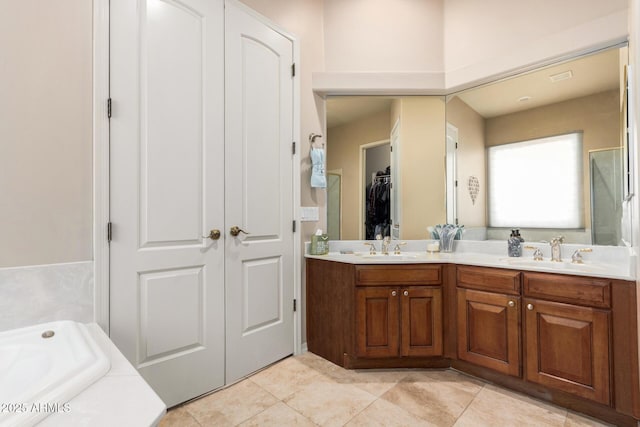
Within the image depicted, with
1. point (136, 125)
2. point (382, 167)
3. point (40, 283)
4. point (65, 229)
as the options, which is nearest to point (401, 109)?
point (382, 167)

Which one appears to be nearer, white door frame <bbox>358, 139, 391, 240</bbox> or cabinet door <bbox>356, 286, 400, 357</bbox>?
cabinet door <bbox>356, 286, 400, 357</bbox>

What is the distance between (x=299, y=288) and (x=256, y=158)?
3.43 feet

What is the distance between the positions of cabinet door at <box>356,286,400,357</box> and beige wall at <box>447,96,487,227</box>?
97 cm

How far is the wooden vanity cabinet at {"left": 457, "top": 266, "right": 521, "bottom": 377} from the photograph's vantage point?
1.89 meters

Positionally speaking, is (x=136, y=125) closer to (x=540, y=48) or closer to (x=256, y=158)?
(x=256, y=158)

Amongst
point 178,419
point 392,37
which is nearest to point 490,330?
point 178,419

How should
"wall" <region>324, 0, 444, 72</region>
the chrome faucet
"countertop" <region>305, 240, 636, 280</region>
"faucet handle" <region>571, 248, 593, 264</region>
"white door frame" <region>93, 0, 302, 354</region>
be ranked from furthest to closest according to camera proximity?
"wall" <region>324, 0, 444, 72</region> → the chrome faucet → "faucet handle" <region>571, 248, 593, 264</region> → "countertop" <region>305, 240, 636, 280</region> → "white door frame" <region>93, 0, 302, 354</region>

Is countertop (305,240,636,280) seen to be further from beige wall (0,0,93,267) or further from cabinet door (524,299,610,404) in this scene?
beige wall (0,0,93,267)

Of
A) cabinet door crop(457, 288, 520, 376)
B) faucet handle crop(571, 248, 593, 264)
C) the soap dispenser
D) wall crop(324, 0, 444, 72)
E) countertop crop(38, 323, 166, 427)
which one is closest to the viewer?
countertop crop(38, 323, 166, 427)

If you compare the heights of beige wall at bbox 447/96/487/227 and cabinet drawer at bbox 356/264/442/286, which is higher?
beige wall at bbox 447/96/487/227

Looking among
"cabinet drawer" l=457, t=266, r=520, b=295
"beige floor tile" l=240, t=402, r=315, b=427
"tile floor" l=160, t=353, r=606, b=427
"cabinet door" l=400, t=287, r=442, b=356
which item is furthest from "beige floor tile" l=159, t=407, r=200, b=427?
"cabinet drawer" l=457, t=266, r=520, b=295

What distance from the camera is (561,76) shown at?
2182 millimetres

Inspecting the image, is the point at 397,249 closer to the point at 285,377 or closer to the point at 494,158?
the point at 494,158

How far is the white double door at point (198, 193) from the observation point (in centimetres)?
162
